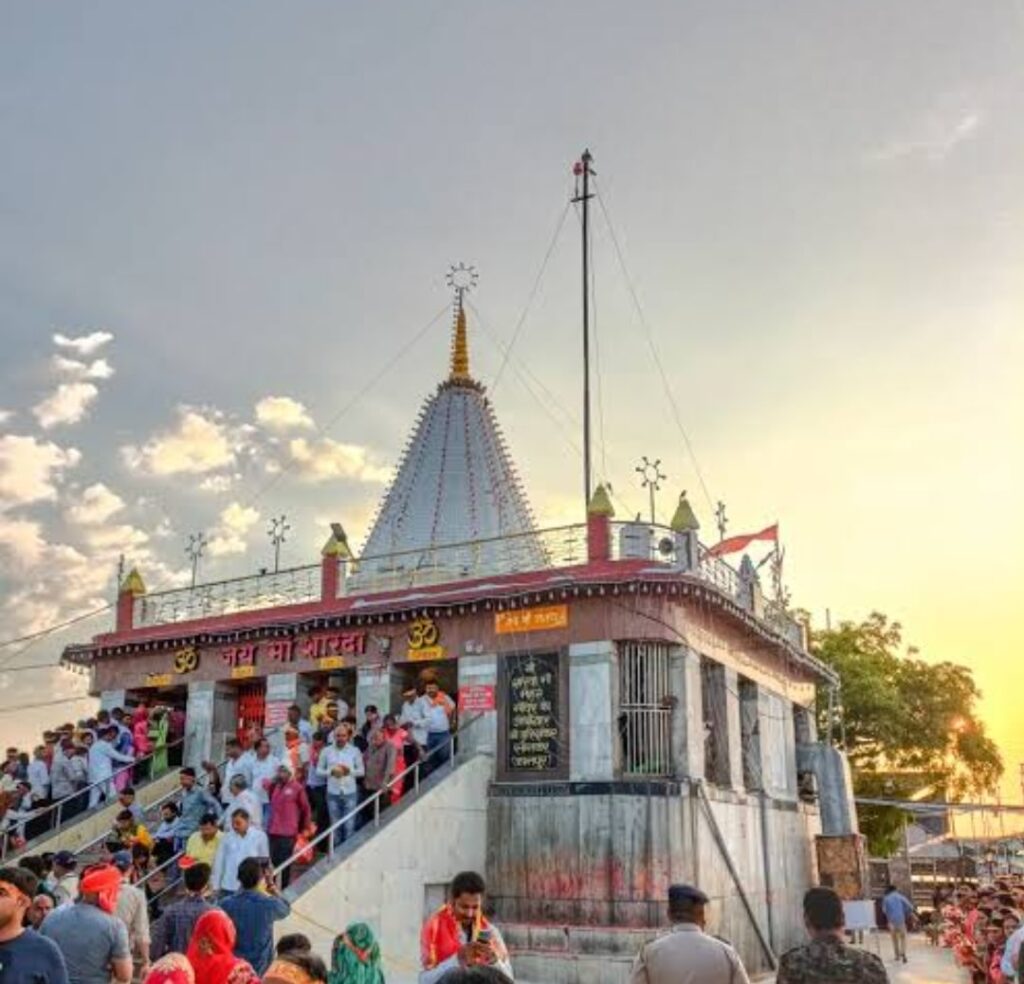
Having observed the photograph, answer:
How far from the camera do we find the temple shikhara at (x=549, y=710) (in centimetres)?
1708

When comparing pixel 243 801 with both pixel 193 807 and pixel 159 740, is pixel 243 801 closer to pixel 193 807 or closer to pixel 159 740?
pixel 193 807

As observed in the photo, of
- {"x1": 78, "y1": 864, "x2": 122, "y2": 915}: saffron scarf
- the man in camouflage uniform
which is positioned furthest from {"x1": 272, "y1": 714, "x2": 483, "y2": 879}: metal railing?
the man in camouflage uniform

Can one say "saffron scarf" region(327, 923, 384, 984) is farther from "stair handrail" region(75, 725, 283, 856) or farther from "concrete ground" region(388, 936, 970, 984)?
"stair handrail" region(75, 725, 283, 856)

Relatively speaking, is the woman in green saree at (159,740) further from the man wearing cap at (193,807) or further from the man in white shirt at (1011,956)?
the man in white shirt at (1011,956)

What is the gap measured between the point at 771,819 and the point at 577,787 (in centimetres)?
645

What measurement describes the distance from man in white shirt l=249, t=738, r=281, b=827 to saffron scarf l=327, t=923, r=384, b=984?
338 inches

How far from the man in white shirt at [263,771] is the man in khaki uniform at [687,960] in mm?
10551

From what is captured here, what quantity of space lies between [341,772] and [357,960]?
8754 millimetres

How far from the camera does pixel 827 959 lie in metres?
5.60

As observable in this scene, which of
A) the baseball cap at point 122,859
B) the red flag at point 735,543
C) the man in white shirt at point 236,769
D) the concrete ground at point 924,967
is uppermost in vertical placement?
the red flag at point 735,543

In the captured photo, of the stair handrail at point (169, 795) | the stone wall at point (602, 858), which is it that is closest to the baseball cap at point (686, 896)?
the stone wall at point (602, 858)

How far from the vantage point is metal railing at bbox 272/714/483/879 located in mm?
14876

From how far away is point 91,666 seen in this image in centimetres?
2536

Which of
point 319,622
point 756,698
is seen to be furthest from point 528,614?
point 756,698
